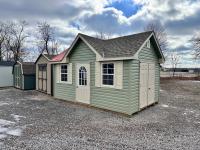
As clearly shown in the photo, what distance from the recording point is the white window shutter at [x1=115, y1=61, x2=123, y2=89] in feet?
22.7

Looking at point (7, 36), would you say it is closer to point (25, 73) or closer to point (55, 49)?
point (55, 49)

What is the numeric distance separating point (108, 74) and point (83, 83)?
182 centimetres

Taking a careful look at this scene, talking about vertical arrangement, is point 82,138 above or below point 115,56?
below

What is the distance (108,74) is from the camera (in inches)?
293

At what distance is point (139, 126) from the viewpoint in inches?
225

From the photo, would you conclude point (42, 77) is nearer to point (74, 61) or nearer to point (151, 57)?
point (74, 61)

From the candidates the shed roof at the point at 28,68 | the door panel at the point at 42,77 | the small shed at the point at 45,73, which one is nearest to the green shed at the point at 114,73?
the small shed at the point at 45,73

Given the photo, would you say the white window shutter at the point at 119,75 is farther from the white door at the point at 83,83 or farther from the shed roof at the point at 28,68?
the shed roof at the point at 28,68

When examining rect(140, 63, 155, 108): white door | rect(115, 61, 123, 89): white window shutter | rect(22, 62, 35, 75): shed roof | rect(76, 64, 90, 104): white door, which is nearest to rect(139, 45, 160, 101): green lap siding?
rect(140, 63, 155, 108): white door

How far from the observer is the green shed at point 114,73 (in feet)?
22.5

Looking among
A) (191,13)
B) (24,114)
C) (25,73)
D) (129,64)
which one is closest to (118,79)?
(129,64)

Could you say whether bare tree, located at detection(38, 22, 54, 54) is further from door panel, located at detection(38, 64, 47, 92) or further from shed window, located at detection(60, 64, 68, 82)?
shed window, located at detection(60, 64, 68, 82)

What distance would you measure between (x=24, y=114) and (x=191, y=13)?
12998 millimetres

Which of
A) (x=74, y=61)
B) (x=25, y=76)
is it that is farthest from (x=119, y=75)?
(x=25, y=76)
